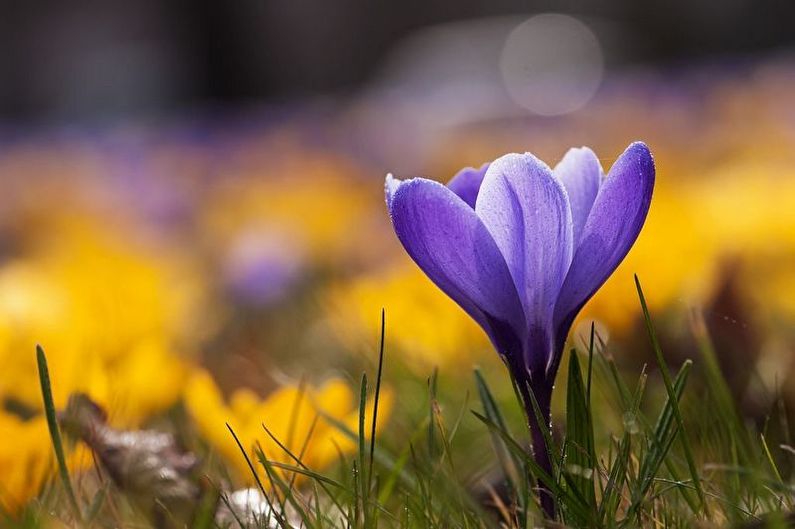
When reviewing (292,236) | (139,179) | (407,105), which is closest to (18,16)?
(407,105)

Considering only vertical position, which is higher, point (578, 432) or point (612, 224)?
Answer: point (612, 224)

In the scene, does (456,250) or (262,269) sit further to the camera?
(262,269)

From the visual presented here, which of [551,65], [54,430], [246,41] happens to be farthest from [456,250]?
[246,41]

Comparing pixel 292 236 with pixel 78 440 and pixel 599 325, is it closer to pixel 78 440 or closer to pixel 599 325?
pixel 599 325

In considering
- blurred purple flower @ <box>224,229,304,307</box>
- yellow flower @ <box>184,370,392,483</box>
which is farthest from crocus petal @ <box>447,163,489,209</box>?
blurred purple flower @ <box>224,229,304,307</box>

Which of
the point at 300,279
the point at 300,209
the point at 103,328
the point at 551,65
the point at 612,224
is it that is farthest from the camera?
the point at 551,65

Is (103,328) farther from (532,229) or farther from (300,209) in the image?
(300,209)

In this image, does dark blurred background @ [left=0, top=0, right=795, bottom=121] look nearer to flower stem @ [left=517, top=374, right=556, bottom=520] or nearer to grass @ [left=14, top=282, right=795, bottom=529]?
grass @ [left=14, top=282, right=795, bottom=529]
